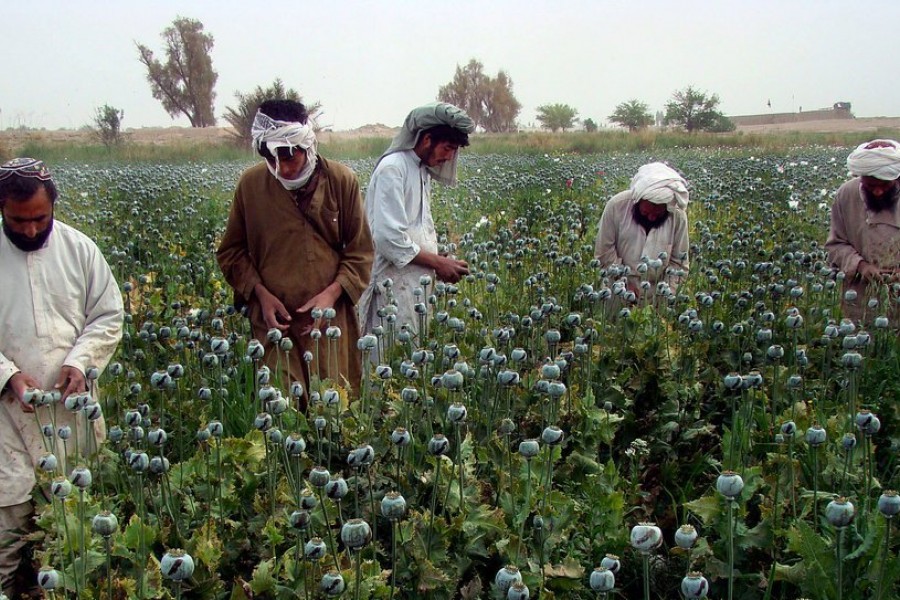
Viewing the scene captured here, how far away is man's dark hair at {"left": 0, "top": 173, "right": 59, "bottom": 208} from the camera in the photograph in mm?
2738

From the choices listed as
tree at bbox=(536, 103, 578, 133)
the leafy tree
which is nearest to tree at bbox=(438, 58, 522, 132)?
tree at bbox=(536, 103, 578, 133)

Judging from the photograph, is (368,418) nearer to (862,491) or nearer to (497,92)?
(862,491)

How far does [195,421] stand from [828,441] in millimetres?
2516

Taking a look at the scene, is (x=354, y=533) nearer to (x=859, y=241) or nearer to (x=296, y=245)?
(x=296, y=245)

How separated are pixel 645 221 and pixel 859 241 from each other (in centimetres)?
126

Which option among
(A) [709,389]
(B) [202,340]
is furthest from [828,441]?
(B) [202,340]

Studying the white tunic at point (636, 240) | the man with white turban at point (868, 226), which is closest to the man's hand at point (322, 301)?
the white tunic at point (636, 240)

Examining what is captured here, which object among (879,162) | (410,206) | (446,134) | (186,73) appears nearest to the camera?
(446,134)

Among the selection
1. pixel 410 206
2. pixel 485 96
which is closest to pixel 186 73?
pixel 485 96

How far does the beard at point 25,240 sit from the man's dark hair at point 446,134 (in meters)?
1.98

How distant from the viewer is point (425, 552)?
83.4 inches

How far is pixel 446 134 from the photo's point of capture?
13.8ft

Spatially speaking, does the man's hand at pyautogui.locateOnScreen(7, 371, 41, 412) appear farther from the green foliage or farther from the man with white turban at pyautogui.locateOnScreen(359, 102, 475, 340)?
the green foliage

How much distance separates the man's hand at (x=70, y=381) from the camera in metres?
2.86
